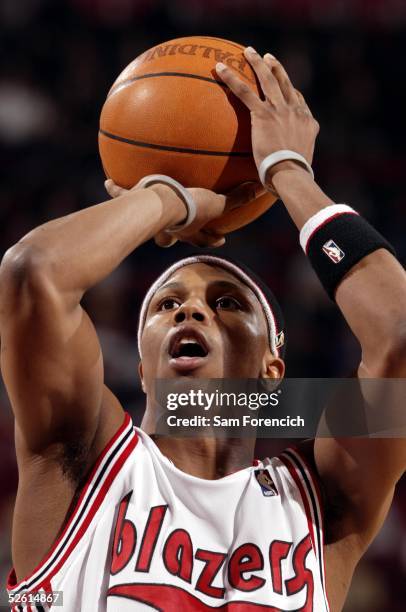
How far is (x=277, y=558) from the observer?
2434 millimetres

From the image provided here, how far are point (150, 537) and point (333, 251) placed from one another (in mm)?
873

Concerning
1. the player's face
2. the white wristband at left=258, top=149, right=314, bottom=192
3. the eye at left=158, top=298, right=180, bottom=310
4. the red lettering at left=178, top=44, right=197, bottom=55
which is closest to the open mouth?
the player's face

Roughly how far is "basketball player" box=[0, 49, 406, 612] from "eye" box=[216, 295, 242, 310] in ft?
0.03

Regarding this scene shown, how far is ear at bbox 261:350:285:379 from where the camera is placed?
9.59 ft

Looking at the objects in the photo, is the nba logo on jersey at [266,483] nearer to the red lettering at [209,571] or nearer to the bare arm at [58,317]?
the red lettering at [209,571]

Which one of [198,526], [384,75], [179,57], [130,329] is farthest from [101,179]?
[198,526]

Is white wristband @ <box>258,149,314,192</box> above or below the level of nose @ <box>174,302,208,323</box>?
above

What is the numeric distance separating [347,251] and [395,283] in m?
0.15

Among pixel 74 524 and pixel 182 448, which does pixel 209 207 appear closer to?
pixel 182 448

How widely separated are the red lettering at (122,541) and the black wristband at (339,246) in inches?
31.1

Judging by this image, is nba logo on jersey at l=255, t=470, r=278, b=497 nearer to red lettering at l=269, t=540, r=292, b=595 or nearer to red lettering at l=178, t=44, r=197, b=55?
red lettering at l=269, t=540, r=292, b=595

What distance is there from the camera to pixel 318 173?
6.46 m

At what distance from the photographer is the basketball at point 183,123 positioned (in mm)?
2504

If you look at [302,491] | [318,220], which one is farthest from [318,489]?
[318,220]
